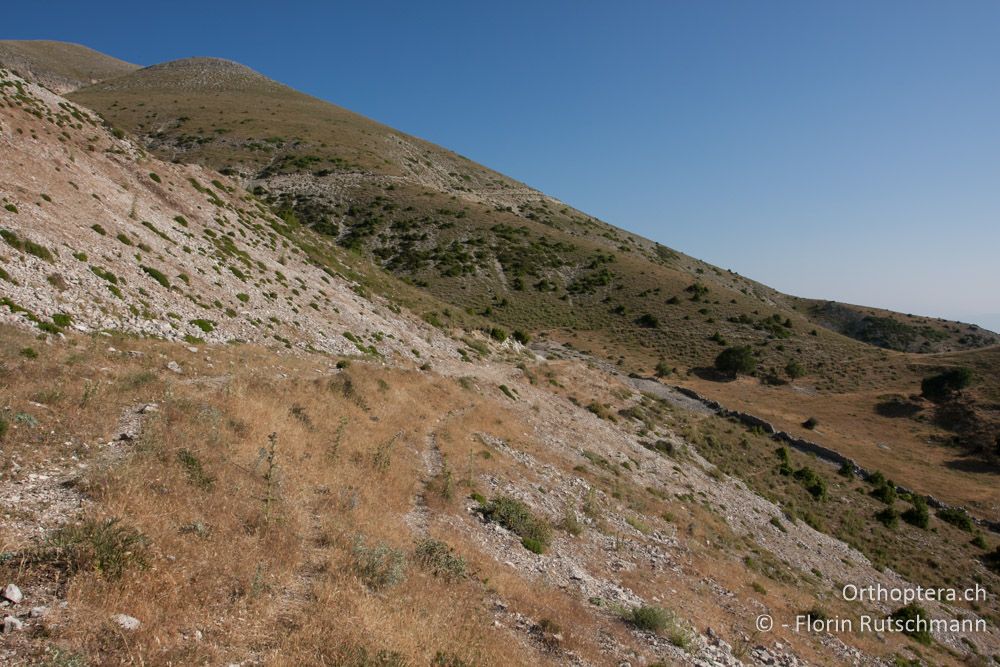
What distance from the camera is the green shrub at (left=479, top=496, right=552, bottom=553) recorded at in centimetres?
1515

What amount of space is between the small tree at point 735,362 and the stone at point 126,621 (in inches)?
2916

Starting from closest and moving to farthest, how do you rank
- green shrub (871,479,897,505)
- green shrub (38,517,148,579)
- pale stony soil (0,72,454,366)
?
green shrub (38,517,148,579) < pale stony soil (0,72,454,366) < green shrub (871,479,897,505)

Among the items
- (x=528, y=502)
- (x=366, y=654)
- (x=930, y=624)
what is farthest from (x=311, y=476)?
(x=930, y=624)

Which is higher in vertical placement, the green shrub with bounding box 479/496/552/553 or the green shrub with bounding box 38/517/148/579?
the green shrub with bounding box 38/517/148/579

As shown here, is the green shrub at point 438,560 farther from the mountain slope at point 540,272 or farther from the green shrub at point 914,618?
the mountain slope at point 540,272

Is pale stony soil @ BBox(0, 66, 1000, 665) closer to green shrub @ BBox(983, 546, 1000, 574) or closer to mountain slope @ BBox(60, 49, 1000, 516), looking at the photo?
green shrub @ BBox(983, 546, 1000, 574)

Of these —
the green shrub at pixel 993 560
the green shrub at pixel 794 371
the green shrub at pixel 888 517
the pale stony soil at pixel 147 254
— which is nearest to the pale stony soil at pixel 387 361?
the pale stony soil at pixel 147 254

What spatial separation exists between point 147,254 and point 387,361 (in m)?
12.9

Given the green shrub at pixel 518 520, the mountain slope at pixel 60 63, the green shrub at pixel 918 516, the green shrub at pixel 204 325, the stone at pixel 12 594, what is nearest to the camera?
the stone at pixel 12 594

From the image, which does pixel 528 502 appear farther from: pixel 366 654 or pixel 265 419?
pixel 366 654

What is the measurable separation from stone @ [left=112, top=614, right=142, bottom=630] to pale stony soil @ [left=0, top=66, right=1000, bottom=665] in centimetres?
83

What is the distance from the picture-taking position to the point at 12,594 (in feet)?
19.7

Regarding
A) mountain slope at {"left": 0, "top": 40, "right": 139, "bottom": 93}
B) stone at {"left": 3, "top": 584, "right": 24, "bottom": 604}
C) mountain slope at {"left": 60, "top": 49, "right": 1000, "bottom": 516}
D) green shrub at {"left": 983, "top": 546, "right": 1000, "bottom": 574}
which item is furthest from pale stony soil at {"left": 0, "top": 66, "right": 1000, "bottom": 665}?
mountain slope at {"left": 0, "top": 40, "right": 139, "bottom": 93}

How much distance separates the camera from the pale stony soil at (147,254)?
17.9m
